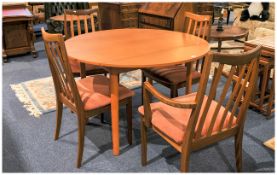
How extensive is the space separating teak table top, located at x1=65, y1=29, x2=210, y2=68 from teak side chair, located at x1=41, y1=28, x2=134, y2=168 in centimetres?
15

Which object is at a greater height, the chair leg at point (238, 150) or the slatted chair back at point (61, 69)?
the slatted chair back at point (61, 69)

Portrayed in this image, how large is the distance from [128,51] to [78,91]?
454mm

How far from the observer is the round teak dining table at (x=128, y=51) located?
6.05 ft

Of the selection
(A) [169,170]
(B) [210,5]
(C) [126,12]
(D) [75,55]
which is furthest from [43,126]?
(B) [210,5]

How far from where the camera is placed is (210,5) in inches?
201

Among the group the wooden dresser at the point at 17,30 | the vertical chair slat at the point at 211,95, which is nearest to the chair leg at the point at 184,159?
the vertical chair slat at the point at 211,95

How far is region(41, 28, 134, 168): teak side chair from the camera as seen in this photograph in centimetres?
174

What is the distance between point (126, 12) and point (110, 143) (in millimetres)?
3002

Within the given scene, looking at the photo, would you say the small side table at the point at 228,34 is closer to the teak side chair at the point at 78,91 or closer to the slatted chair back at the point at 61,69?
the teak side chair at the point at 78,91

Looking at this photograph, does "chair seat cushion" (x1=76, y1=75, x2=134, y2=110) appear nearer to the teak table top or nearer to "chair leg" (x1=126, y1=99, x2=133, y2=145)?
"chair leg" (x1=126, y1=99, x2=133, y2=145)

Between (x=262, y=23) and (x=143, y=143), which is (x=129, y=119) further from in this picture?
(x=262, y=23)

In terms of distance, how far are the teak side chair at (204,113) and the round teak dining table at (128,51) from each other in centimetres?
24

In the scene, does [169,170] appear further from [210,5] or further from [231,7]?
[231,7]

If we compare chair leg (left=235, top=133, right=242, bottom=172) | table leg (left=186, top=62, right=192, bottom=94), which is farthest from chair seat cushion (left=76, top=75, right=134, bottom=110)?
chair leg (left=235, top=133, right=242, bottom=172)
